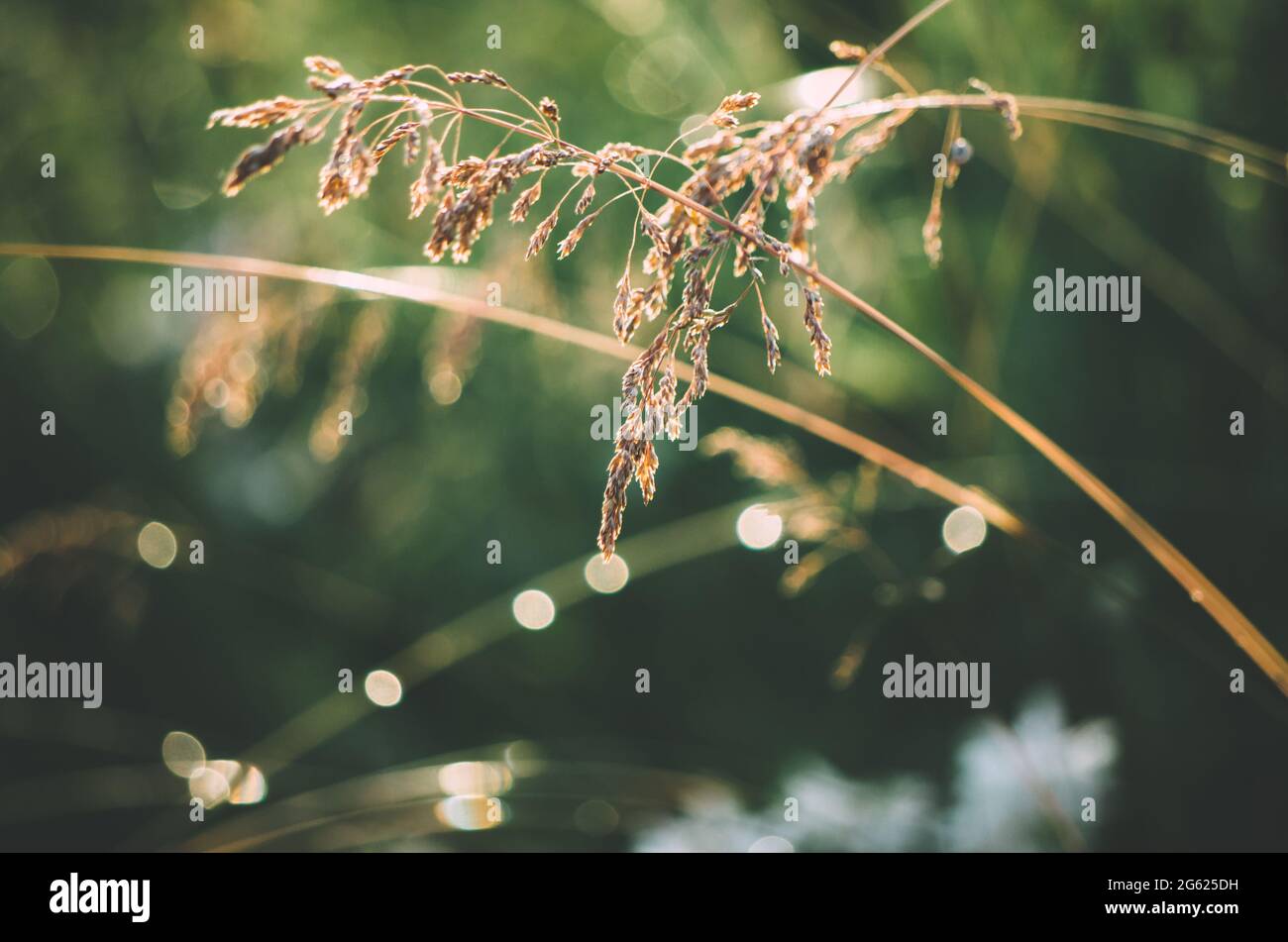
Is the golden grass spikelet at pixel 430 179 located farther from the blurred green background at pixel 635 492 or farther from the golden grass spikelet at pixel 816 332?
the blurred green background at pixel 635 492

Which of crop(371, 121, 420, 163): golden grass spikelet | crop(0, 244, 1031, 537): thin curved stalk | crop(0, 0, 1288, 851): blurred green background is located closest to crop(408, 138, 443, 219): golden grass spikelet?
crop(371, 121, 420, 163): golden grass spikelet

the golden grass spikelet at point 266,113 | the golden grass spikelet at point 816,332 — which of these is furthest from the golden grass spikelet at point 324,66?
the golden grass spikelet at point 816,332

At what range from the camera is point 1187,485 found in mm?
1052

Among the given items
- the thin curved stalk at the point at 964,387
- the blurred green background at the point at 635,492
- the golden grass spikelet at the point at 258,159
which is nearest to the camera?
the golden grass spikelet at the point at 258,159

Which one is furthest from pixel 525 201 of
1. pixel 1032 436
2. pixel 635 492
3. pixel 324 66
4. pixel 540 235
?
pixel 635 492

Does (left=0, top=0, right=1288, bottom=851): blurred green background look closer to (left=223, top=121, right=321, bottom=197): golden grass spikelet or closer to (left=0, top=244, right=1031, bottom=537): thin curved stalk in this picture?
(left=0, top=244, right=1031, bottom=537): thin curved stalk

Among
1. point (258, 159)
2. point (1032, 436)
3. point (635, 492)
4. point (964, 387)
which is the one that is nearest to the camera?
point (258, 159)

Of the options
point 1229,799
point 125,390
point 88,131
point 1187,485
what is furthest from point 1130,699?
point 88,131

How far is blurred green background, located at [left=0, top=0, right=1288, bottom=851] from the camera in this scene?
3.29ft

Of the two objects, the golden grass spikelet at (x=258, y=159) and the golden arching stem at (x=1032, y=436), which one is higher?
the golden grass spikelet at (x=258, y=159)

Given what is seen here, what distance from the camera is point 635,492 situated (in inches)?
46.4

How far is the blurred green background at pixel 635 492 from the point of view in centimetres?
100

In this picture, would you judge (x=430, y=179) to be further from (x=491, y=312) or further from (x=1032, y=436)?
(x=1032, y=436)
